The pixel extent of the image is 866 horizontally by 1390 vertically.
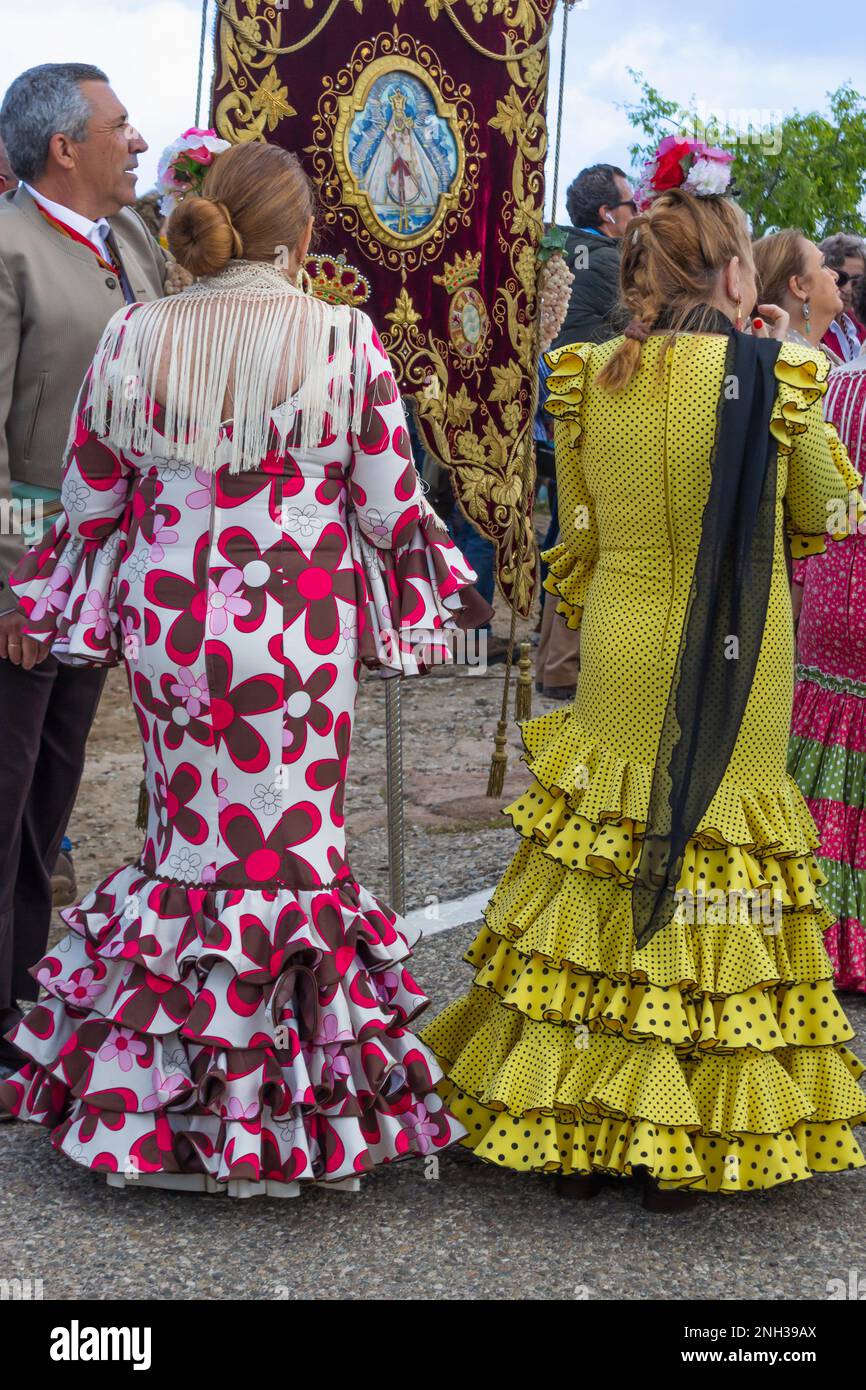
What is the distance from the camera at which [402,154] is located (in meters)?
4.12

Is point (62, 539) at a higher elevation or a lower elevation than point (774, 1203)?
higher

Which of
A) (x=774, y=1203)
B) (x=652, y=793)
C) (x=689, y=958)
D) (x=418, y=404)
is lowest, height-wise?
(x=774, y=1203)

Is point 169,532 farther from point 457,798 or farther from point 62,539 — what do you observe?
point 457,798

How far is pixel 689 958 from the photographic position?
3.12 meters

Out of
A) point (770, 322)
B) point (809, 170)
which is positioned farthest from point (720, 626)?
point (809, 170)

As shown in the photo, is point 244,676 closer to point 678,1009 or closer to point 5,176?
point 678,1009

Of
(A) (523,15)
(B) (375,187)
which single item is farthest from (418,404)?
(A) (523,15)

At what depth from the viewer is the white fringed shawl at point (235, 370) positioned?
3061 mm

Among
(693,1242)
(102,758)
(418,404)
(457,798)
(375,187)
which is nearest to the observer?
(693,1242)

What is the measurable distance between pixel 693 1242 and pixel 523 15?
3.03 meters

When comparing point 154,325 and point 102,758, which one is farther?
point 102,758

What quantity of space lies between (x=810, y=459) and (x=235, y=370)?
1105 millimetres

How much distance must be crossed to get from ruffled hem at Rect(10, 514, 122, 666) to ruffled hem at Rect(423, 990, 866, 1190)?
1.09m

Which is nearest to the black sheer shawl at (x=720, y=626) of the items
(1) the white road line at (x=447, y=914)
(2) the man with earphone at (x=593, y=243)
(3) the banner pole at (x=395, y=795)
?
(3) the banner pole at (x=395, y=795)
